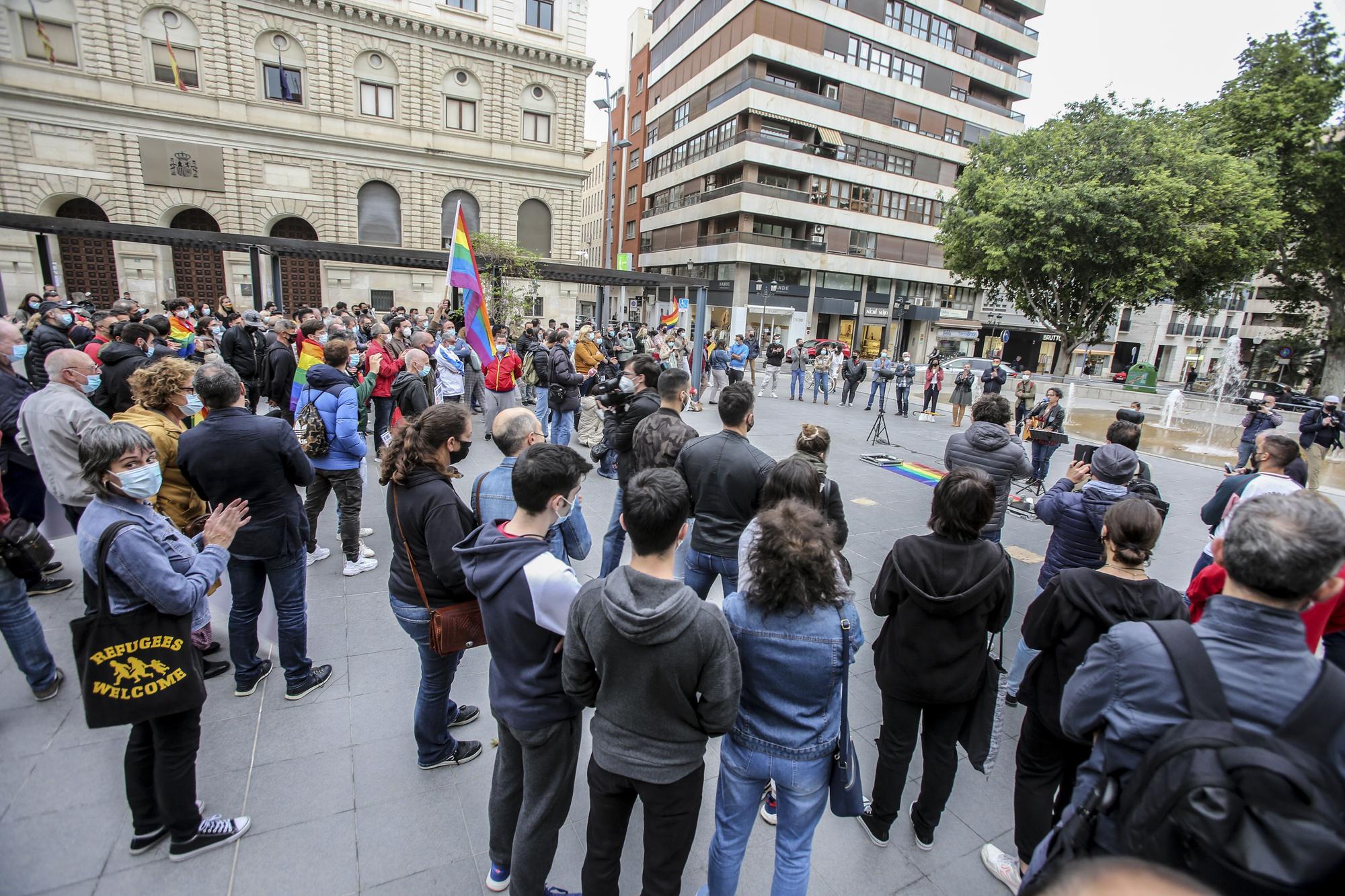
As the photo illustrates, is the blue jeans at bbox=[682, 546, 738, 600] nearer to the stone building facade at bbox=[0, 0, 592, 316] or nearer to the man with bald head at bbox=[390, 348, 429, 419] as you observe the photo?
the man with bald head at bbox=[390, 348, 429, 419]

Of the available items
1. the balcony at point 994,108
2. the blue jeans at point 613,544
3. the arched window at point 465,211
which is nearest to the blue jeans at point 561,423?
the blue jeans at point 613,544

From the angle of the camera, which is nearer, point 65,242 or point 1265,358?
point 65,242

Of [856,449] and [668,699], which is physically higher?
[668,699]

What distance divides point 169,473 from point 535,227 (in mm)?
33032

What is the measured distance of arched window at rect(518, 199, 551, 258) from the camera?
111 feet

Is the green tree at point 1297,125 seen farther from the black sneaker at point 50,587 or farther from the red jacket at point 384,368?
the black sneaker at point 50,587

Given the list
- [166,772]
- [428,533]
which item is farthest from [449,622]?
[166,772]

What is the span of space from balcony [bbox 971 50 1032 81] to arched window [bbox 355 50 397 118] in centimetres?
3656

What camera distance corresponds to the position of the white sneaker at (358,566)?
17.6 ft

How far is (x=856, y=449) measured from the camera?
1172 centimetres

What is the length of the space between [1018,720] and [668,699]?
10.7 feet

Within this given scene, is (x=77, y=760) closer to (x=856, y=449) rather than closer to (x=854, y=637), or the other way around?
(x=854, y=637)

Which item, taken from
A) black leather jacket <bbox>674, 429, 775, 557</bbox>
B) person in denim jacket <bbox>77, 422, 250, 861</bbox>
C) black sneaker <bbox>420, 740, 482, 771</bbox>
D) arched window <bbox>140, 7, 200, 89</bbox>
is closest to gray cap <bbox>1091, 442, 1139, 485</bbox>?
black leather jacket <bbox>674, 429, 775, 557</bbox>

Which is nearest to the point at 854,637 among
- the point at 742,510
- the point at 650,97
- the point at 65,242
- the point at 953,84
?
the point at 742,510
